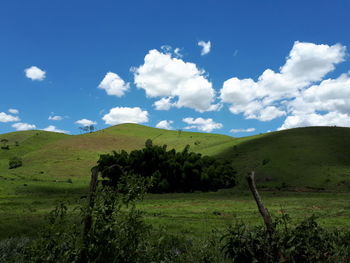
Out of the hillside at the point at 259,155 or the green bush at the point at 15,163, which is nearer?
the hillside at the point at 259,155

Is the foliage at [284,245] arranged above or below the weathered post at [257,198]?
below

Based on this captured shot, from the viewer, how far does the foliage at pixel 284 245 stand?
7379 millimetres

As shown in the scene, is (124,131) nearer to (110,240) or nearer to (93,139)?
(93,139)

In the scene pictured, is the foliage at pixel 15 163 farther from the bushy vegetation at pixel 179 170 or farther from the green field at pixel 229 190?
the bushy vegetation at pixel 179 170

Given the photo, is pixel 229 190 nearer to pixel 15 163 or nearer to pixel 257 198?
pixel 257 198

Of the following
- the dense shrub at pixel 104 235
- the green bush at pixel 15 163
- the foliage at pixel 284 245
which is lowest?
the foliage at pixel 284 245

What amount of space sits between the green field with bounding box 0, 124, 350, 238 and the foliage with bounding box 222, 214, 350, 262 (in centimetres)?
1609

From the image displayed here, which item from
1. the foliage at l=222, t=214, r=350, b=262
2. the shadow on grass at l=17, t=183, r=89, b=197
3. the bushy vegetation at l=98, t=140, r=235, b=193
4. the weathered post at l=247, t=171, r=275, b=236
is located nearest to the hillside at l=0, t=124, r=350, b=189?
the bushy vegetation at l=98, t=140, r=235, b=193

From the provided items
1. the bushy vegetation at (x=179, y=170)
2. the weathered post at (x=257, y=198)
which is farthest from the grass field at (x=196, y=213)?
the bushy vegetation at (x=179, y=170)

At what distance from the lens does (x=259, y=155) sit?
307 feet

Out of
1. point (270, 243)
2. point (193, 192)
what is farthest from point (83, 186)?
point (270, 243)

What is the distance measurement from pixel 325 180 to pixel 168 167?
34.8 m

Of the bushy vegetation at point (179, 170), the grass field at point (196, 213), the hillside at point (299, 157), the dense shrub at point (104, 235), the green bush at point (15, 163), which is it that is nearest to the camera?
the dense shrub at point (104, 235)

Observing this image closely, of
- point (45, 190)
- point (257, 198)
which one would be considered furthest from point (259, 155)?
point (257, 198)
